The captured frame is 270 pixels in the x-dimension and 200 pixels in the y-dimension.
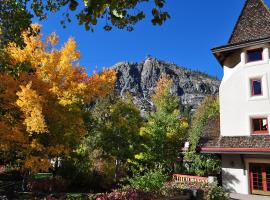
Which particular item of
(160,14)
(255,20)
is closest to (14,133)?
(160,14)

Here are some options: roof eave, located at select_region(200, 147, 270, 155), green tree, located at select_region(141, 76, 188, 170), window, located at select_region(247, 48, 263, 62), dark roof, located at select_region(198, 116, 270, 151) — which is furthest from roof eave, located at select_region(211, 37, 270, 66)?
roof eave, located at select_region(200, 147, 270, 155)

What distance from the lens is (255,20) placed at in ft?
77.0

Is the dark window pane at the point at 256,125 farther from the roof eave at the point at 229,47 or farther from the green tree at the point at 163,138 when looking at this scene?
the green tree at the point at 163,138

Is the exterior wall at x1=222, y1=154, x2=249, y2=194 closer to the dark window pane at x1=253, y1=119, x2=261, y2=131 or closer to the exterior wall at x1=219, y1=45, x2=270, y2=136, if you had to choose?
the exterior wall at x1=219, y1=45, x2=270, y2=136

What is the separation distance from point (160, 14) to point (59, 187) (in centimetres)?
2084

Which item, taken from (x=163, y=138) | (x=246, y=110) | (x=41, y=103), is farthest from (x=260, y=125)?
(x=41, y=103)

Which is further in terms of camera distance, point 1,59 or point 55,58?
point 55,58

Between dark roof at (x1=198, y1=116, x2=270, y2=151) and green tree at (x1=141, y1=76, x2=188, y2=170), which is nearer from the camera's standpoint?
dark roof at (x1=198, y1=116, x2=270, y2=151)

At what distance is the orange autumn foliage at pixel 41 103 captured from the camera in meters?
17.3

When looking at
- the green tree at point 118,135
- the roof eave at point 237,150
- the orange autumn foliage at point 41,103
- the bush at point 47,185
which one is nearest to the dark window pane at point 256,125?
the roof eave at point 237,150

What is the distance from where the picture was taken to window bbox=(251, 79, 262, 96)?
2161 cm

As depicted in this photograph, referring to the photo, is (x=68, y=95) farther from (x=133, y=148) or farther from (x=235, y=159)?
(x=235, y=159)

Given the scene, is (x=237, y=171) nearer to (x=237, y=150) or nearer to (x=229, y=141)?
(x=237, y=150)

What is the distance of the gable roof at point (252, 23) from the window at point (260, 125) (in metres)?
5.88
